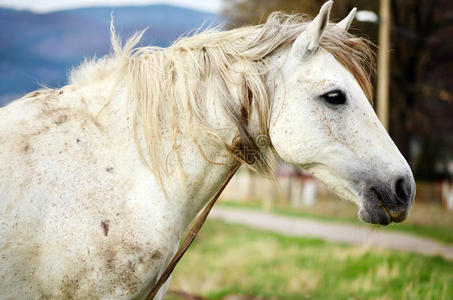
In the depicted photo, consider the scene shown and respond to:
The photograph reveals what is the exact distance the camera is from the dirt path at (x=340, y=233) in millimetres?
8430

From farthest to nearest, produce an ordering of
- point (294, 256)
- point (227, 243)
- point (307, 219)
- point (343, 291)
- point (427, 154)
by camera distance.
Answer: point (427, 154) → point (307, 219) → point (227, 243) → point (294, 256) → point (343, 291)

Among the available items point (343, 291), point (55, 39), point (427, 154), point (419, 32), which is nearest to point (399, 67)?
point (419, 32)

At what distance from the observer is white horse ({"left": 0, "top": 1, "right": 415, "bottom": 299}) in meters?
2.07

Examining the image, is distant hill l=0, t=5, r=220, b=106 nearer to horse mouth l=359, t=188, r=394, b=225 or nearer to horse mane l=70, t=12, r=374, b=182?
horse mane l=70, t=12, r=374, b=182

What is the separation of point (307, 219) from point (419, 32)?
30.0 feet

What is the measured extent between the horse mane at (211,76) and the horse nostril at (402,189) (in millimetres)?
636

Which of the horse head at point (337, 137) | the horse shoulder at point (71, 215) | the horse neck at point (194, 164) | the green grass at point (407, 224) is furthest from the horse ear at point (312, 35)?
the green grass at point (407, 224)

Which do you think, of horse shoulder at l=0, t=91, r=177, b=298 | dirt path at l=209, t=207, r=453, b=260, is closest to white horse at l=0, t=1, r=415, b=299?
horse shoulder at l=0, t=91, r=177, b=298

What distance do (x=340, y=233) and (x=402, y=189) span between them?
366 inches

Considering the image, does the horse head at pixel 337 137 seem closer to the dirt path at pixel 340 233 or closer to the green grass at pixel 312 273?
the green grass at pixel 312 273

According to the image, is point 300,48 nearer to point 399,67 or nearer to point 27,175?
point 27,175

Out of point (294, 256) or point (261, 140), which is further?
point (294, 256)

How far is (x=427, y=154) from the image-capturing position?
22391 millimetres

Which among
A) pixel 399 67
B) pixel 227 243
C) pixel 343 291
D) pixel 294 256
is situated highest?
pixel 399 67
